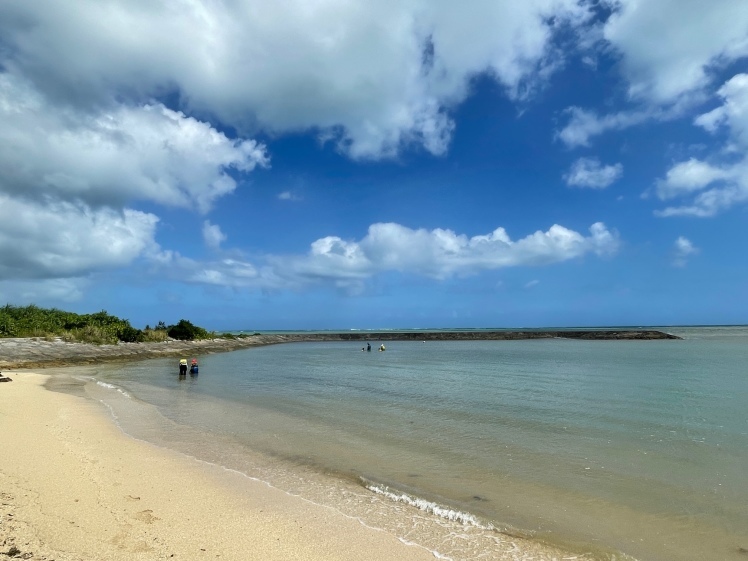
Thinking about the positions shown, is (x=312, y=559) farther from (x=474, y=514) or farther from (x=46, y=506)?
(x=46, y=506)

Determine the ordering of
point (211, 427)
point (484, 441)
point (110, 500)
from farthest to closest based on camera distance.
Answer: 1. point (211, 427)
2. point (484, 441)
3. point (110, 500)

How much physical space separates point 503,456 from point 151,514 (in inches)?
281

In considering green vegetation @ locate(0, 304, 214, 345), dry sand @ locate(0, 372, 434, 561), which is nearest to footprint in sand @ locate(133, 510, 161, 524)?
dry sand @ locate(0, 372, 434, 561)

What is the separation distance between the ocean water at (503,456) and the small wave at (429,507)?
0.04 meters

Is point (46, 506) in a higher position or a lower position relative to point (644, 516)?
higher

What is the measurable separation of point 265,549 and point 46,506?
11.1 ft

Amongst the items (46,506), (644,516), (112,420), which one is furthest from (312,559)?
(112,420)

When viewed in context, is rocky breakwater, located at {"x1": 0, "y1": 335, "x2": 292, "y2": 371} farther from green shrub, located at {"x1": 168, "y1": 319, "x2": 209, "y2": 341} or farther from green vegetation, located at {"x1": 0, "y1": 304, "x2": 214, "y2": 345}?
green shrub, located at {"x1": 168, "y1": 319, "x2": 209, "y2": 341}

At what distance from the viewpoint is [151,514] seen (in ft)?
20.5

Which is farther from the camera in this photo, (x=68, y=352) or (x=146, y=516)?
(x=68, y=352)

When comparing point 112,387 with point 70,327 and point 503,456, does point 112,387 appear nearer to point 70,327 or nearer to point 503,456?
point 503,456

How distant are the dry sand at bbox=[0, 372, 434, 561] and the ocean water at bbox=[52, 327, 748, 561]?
643 mm

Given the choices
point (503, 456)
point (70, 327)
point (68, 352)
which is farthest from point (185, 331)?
point (503, 456)

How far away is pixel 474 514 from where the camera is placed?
673cm
